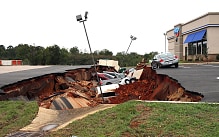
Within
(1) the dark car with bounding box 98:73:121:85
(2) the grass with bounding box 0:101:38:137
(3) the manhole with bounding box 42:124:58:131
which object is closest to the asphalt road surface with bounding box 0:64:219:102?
(1) the dark car with bounding box 98:73:121:85

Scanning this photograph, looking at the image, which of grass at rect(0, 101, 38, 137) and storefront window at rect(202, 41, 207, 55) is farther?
storefront window at rect(202, 41, 207, 55)

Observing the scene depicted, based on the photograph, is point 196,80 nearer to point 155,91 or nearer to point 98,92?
point 155,91

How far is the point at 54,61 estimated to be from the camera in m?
55.5

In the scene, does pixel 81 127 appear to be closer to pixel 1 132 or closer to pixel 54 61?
pixel 1 132

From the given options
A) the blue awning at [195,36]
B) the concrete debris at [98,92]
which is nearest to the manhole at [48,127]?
the concrete debris at [98,92]

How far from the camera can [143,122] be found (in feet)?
20.9

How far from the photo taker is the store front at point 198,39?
40.8 metres

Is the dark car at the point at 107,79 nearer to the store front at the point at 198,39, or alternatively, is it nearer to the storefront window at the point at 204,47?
the store front at the point at 198,39

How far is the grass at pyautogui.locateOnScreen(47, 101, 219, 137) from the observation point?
5.83 metres

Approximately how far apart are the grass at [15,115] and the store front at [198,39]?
3491cm

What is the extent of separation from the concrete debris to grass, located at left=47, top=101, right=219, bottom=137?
2.29 metres

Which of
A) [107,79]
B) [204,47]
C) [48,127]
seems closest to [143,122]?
[48,127]

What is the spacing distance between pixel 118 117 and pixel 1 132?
8.55 ft

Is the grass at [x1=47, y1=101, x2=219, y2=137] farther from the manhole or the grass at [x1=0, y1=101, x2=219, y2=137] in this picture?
the manhole
